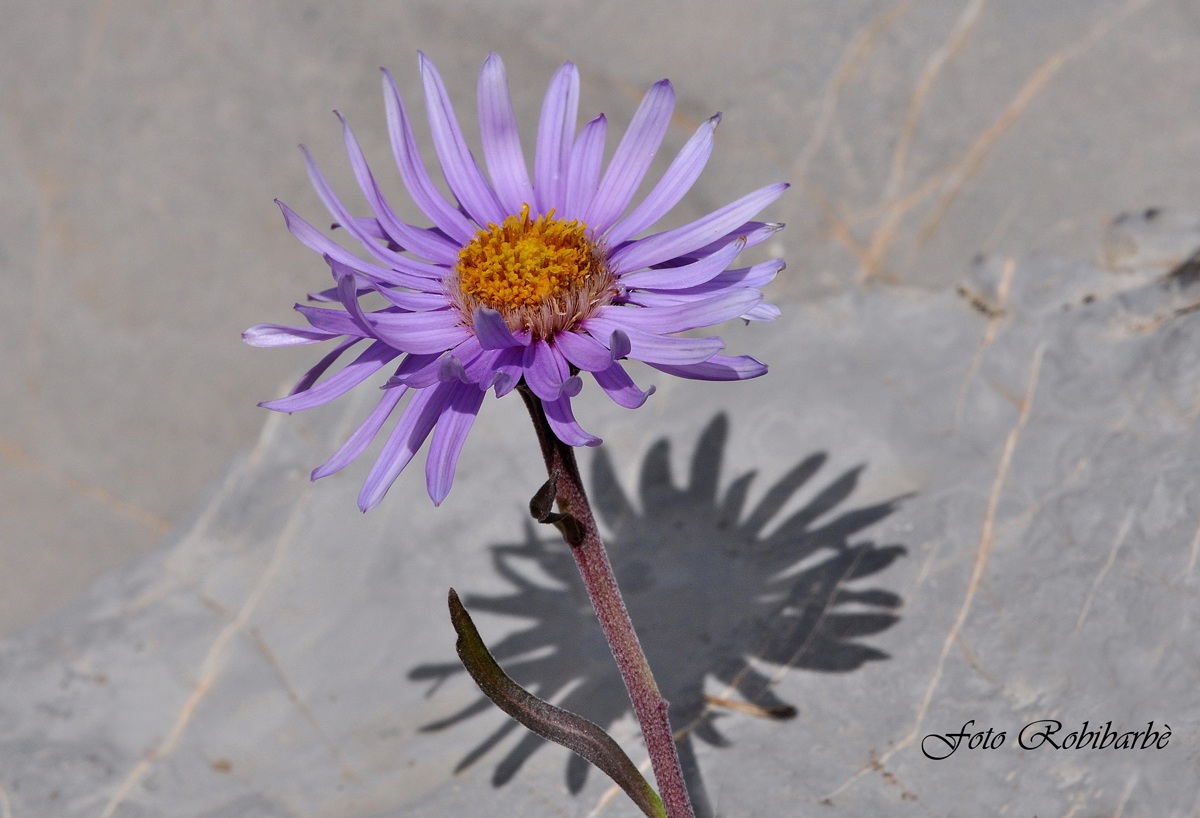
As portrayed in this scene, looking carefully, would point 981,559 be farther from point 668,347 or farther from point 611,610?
point 668,347

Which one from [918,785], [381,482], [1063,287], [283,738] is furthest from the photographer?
[1063,287]

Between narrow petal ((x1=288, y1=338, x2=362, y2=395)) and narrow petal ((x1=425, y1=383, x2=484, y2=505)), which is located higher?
narrow petal ((x1=288, y1=338, x2=362, y2=395))

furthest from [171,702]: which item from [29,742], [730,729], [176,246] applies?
[176,246]

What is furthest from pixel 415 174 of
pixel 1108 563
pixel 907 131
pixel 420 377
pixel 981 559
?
pixel 907 131

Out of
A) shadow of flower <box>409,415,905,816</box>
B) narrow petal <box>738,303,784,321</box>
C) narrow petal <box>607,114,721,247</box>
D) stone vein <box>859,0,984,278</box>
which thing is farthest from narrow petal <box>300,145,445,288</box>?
stone vein <box>859,0,984,278</box>

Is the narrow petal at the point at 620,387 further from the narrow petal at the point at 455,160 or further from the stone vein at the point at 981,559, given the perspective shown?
the stone vein at the point at 981,559

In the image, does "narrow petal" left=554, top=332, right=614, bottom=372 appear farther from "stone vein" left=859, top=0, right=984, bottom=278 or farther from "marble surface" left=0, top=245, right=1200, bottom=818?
"stone vein" left=859, top=0, right=984, bottom=278

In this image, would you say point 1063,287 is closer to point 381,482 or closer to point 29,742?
point 381,482
